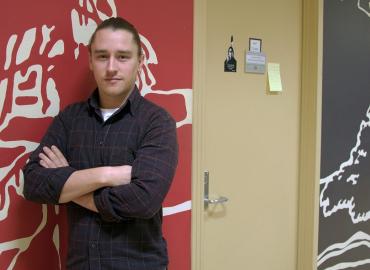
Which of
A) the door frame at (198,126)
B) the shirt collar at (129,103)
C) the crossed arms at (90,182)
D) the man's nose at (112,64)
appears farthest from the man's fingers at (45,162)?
the door frame at (198,126)

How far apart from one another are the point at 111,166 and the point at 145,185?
16cm

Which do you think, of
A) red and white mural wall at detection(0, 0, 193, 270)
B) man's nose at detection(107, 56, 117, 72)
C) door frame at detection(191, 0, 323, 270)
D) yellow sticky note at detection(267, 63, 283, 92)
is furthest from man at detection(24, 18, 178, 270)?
yellow sticky note at detection(267, 63, 283, 92)

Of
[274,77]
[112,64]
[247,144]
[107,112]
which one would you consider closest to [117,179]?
[107,112]

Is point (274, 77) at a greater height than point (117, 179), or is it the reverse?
point (274, 77)

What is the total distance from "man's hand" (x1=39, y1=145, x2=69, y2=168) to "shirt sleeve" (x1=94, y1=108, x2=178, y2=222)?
0.18 m

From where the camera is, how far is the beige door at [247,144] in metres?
1.94

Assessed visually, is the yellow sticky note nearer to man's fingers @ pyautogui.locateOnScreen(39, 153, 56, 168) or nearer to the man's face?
the man's face

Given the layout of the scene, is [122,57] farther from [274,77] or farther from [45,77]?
[274,77]

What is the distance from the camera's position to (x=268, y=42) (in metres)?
2.10

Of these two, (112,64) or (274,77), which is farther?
(274,77)

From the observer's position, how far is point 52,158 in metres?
1.26

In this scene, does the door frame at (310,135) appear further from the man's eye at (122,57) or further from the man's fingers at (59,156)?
the man's eye at (122,57)

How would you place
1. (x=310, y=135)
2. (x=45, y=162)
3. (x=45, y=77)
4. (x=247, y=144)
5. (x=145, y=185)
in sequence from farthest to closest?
1. (x=310, y=135)
2. (x=247, y=144)
3. (x=45, y=77)
4. (x=45, y=162)
5. (x=145, y=185)

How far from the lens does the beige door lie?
6.37 feet
